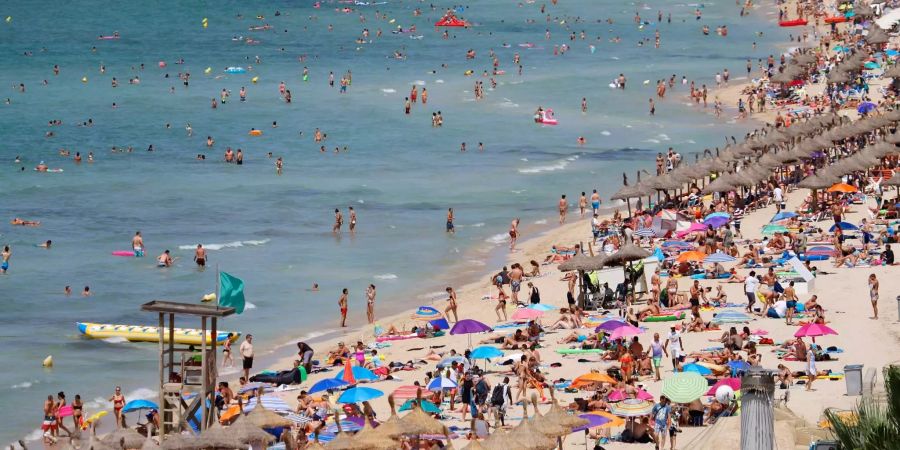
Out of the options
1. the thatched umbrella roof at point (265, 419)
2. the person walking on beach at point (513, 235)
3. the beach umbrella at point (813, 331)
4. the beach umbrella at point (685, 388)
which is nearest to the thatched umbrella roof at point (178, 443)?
the thatched umbrella roof at point (265, 419)

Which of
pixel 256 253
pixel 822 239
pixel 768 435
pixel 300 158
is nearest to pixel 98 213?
pixel 256 253

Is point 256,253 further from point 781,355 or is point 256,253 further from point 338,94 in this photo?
point 338,94

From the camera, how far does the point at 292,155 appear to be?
56.3 metres

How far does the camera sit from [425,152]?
187 ft

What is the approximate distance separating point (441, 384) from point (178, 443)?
21.9ft

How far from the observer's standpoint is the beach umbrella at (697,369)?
841 inches

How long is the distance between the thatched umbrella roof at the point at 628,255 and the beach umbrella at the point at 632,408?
8.36m

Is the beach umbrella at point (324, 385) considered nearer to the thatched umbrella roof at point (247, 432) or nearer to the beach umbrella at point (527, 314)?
the thatched umbrella roof at point (247, 432)

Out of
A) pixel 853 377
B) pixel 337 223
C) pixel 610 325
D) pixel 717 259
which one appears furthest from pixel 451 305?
pixel 337 223

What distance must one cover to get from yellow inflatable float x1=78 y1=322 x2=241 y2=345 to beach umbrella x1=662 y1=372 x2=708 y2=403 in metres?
11.7

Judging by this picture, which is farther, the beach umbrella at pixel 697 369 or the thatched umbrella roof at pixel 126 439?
the beach umbrella at pixel 697 369

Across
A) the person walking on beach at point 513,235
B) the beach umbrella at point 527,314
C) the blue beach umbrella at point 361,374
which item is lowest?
the person walking on beach at point 513,235

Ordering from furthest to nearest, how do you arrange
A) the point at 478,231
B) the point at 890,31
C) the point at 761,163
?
the point at 890,31 → the point at 478,231 → the point at 761,163

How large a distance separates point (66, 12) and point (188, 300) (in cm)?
8560
